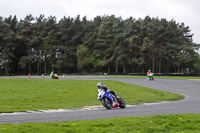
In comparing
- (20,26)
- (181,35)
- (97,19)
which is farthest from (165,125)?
(97,19)

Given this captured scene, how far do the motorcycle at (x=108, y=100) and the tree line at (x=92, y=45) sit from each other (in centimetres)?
6387

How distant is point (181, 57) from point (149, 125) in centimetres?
7285

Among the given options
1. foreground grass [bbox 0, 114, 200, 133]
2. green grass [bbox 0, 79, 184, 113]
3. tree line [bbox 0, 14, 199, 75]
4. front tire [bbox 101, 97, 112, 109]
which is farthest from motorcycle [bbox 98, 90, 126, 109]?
tree line [bbox 0, 14, 199, 75]

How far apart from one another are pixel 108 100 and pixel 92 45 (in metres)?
75.9

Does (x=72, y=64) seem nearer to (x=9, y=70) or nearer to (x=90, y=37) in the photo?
(x=90, y=37)

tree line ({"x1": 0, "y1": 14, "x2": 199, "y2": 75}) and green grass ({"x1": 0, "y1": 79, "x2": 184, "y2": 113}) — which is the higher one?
tree line ({"x1": 0, "y1": 14, "x2": 199, "y2": 75})

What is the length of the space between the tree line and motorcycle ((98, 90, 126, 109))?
63.9 metres

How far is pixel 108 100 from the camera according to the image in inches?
600

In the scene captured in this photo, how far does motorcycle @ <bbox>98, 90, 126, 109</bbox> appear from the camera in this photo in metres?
15.0

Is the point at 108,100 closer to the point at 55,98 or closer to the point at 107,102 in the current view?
the point at 107,102

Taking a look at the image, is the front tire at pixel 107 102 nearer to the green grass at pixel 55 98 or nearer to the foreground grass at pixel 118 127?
the green grass at pixel 55 98

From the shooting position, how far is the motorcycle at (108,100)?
49.3ft

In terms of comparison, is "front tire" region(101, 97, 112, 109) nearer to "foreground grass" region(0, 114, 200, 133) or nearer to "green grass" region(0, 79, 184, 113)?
"green grass" region(0, 79, 184, 113)

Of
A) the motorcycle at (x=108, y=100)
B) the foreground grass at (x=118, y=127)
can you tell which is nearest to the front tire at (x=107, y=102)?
the motorcycle at (x=108, y=100)
